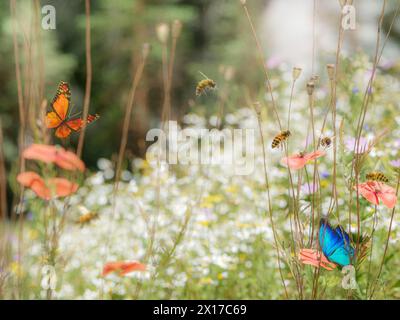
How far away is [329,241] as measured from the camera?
45.3 inches

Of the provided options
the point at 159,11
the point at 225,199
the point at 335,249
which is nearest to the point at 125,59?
the point at 159,11

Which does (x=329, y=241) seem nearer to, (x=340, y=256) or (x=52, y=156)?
(x=340, y=256)

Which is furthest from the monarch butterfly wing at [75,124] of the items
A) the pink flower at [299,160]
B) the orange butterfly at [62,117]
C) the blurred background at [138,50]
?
the blurred background at [138,50]

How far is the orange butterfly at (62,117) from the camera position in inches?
46.1

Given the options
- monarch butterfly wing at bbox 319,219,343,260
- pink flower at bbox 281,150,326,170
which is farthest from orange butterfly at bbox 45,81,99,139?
monarch butterfly wing at bbox 319,219,343,260

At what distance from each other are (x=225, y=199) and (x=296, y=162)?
1.41 metres

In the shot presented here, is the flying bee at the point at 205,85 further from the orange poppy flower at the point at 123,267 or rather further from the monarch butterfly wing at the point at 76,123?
the orange poppy flower at the point at 123,267

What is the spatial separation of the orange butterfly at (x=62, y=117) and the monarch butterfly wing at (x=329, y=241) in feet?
1.64

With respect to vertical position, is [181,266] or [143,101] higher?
[143,101]

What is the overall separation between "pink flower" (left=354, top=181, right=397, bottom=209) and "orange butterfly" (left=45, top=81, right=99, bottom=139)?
534 mm

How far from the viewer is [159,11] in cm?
698

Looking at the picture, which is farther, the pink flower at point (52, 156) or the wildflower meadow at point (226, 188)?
the wildflower meadow at point (226, 188)

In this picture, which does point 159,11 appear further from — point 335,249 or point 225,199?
point 335,249
